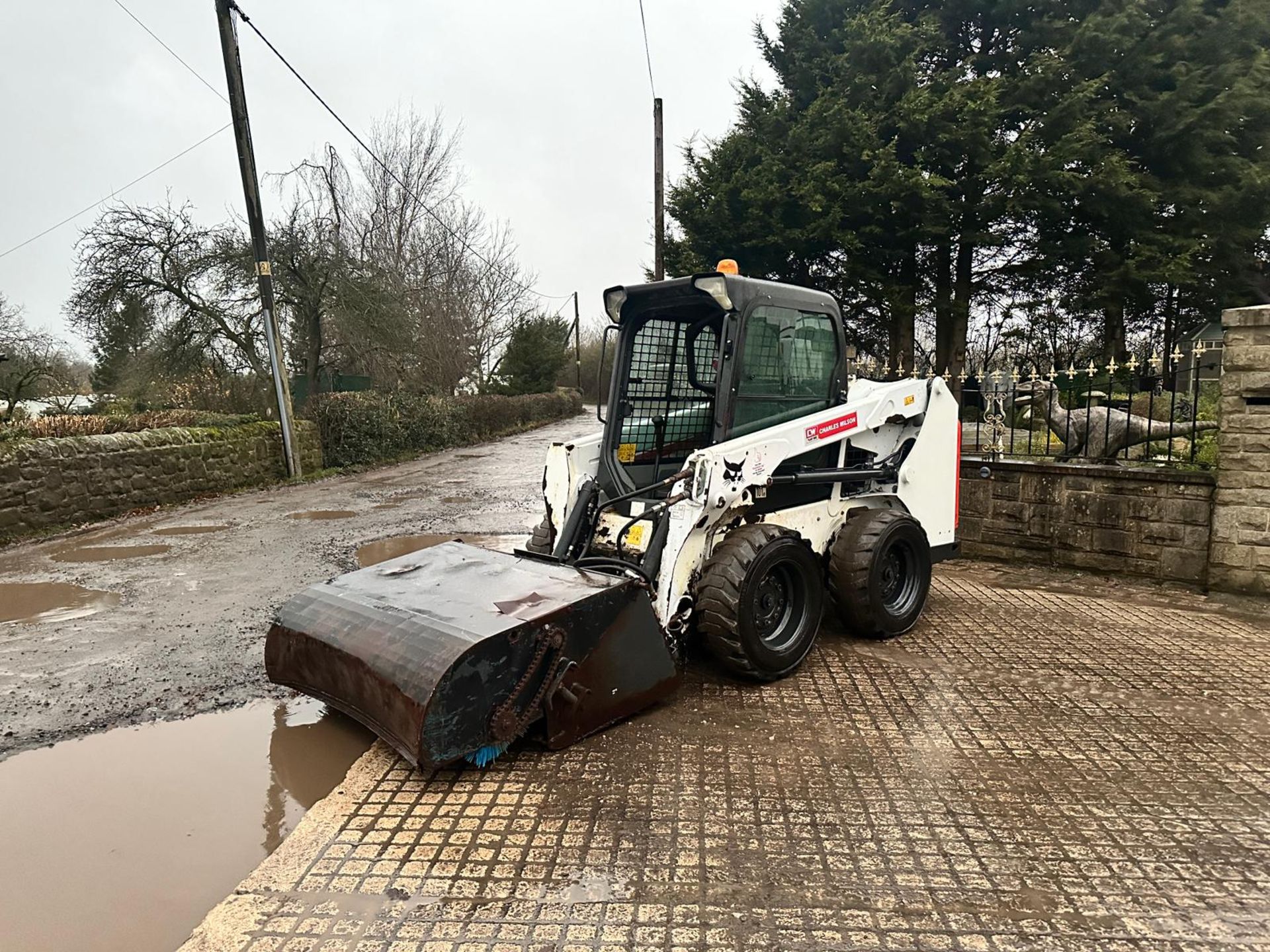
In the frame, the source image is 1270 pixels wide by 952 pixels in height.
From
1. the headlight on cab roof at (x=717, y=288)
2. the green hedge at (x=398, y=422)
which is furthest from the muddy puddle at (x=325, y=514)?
the headlight on cab roof at (x=717, y=288)

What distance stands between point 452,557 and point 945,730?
259 centimetres

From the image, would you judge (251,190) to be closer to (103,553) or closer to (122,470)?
(122,470)

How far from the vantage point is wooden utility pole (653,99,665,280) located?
14695mm

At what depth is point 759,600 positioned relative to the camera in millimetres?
4195

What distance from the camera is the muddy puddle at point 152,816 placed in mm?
2451

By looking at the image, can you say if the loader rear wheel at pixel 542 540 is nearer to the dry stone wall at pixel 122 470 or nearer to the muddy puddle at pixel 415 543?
the muddy puddle at pixel 415 543

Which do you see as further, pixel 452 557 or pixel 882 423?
pixel 882 423

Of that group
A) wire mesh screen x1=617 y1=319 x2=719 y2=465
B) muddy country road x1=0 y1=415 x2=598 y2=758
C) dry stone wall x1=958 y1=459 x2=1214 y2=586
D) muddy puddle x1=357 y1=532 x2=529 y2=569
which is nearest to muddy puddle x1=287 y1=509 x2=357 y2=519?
muddy country road x1=0 y1=415 x2=598 y2=758

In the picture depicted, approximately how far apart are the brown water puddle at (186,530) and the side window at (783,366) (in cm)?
718

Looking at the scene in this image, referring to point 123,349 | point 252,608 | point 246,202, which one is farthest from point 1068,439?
point 123,349

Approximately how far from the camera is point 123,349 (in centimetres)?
1455

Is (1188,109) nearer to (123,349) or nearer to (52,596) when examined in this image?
(52,596)

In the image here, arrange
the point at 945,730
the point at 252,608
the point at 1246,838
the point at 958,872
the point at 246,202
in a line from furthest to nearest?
the point at 246,202, the point at 252,608, the point at 945,730, the point at 1246,838, the point at 958,872

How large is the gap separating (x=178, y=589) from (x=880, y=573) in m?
5.54
